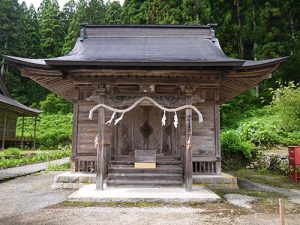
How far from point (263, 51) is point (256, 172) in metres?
14.5

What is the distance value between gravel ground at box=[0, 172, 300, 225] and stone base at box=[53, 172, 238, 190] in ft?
4.43

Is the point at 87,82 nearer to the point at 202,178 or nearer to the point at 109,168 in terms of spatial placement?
the point at 109,168

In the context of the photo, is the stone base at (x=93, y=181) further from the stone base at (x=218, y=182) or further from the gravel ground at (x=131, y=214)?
the gravel ground at (x=131, y=214)

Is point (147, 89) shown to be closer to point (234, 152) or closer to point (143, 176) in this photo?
point (143, 176)

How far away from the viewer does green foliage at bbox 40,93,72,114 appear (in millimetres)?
37156

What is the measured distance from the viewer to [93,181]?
8.85 m

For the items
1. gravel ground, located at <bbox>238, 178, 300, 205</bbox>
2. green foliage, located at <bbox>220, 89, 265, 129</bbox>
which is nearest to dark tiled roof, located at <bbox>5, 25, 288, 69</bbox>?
gravel ground, located at <bbox>238, 178, 300, 205</bbox>

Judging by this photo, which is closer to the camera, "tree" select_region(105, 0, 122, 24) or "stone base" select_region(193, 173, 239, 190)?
"stone base" select_region(193, 173, 239, 190)

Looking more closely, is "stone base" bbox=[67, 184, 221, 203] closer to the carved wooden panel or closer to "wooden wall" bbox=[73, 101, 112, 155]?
"wooden wall" bbox=[73, 101, 112, 155]

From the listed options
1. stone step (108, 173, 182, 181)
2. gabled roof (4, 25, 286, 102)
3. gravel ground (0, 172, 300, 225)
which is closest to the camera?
gravel ground (0, 172, 300, 225)

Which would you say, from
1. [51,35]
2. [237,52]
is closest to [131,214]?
[237,52]

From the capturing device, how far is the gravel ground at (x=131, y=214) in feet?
17.7

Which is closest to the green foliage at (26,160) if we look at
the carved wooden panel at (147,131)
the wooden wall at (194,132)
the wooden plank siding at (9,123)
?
the wooden plank siding at (9,123)

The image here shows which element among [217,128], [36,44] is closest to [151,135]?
[217,128]
